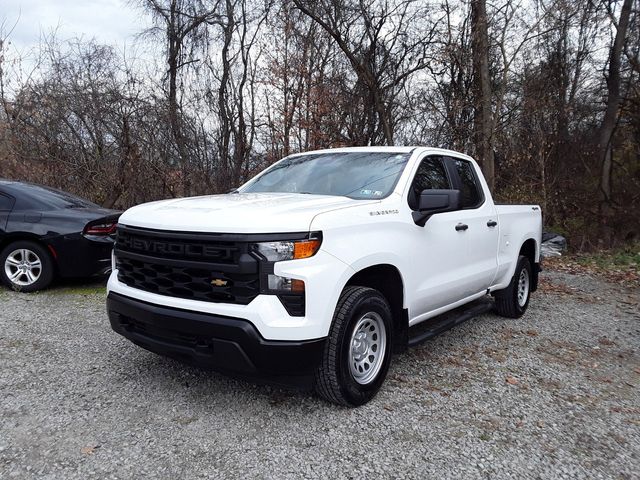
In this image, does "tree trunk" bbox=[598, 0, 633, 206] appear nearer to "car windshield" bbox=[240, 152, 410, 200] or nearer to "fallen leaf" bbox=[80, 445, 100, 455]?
"car windshield" bbox=[240, 152, 410, 200]

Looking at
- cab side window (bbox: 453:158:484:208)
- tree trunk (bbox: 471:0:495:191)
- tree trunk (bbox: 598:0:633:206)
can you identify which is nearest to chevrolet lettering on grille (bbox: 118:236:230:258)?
cab side window (bbox: 453:158:484:208)

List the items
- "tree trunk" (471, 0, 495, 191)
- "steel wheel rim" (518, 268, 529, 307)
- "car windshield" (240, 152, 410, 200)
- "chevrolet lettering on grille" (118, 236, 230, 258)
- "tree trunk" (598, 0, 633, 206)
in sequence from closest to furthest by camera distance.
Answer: "chevrolet lettering on grille" (118, 236, 230, 258)
"car windshield" (240, 152, 410, 200)
"steel wheel rim" (518, 268, 529, 307)
"tree trunk" (471, 0, 495, 191)
"tree trunk" (598, 0, 633, 206)

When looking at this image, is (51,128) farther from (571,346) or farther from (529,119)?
(529,119)

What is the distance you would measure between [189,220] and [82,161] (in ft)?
33.5

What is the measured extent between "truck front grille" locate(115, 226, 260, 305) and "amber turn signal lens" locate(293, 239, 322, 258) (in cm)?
25

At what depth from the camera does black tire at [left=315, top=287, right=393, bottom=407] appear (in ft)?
9.87

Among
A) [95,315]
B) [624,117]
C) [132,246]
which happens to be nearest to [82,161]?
[95,315]

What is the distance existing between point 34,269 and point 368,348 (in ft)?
15.9

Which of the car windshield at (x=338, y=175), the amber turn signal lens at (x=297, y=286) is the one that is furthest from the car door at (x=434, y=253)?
the amber turn signal lens at (x=297, y=286)

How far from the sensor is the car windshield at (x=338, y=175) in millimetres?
3875

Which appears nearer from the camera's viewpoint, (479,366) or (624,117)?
(479,366)

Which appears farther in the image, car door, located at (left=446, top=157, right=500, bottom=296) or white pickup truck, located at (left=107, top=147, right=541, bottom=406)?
car door, located at (left=446, top=157, right=500, bottom=296)

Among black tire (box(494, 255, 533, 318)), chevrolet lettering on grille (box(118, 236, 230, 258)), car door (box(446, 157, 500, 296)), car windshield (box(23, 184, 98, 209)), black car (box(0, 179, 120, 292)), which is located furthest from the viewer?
car windshield (box(23, 184, 98, 209))

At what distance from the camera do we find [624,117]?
50.6 ft
